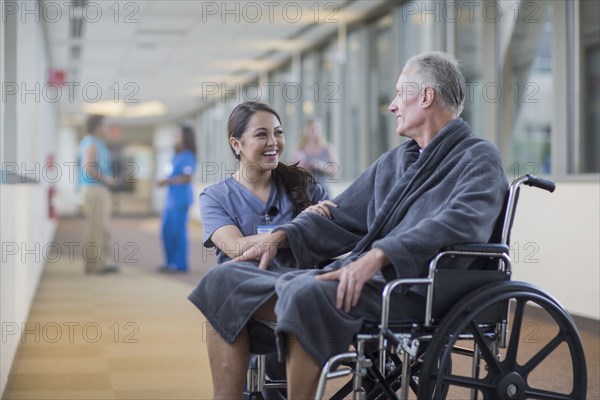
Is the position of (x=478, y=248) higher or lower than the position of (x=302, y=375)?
higher

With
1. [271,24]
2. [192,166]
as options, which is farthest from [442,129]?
[271,24]

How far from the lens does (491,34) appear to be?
6562 millimetres

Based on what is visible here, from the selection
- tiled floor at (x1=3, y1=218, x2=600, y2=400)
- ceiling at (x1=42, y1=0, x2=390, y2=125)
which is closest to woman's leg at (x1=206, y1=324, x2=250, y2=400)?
tiled floor at (x1=3, y1=218, x2=600, y2=400)

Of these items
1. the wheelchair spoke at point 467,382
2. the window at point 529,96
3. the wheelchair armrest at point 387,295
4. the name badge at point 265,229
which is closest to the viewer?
the wheelchair armrest at point 387,295

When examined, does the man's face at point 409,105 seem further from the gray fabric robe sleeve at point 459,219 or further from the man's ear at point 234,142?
the man's ear at point 234,142

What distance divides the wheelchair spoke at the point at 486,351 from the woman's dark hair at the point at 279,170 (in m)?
0.84

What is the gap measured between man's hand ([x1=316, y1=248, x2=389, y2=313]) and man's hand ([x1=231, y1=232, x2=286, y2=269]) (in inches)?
14.4

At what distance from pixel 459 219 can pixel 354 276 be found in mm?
304

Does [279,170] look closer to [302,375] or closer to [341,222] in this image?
[341,222]

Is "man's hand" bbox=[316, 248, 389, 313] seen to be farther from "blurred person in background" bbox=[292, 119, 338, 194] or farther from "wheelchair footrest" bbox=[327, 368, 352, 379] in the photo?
"blurred person in background" bbox=[292, 119, 338, 194]

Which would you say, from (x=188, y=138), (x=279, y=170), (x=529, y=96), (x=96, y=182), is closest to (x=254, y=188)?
(x=279, y=170)

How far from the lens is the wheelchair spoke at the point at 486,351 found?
2.18 m

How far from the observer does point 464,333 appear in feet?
7.24

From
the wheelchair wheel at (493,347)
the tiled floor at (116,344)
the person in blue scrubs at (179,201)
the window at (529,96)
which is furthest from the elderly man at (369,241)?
the person in blue scrubs at (179,201)
